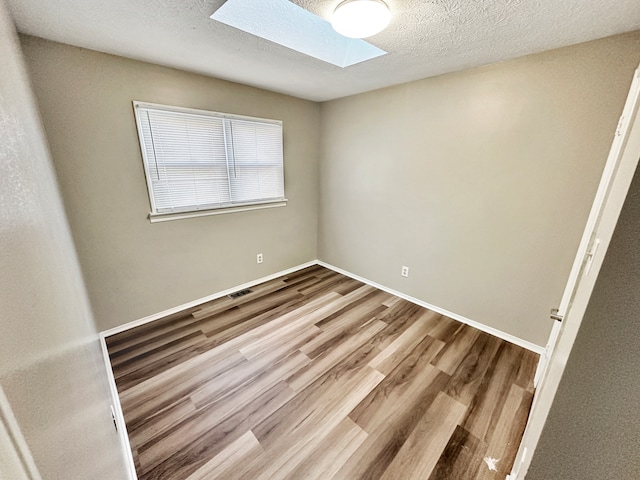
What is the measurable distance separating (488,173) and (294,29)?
1897mm

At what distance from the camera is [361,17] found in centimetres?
129

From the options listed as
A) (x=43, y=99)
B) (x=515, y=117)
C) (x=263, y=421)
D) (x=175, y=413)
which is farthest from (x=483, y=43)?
(x=175, y=413)

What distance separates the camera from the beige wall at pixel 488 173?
1.71 m

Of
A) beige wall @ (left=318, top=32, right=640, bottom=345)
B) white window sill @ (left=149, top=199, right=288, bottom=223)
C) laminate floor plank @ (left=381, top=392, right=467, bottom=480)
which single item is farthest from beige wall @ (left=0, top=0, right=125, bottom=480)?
beige wall @ (left=318, top=32, right=640, bottom=345)

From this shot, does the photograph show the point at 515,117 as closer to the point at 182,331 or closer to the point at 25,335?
the point at 25,335

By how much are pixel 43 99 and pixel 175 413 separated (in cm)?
229

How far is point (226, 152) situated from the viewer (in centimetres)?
262

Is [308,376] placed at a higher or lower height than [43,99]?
lower

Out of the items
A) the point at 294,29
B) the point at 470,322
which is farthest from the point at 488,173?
the point at 294,29

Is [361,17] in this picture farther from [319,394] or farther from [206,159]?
[319,394]

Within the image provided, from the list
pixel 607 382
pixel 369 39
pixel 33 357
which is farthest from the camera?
pixel 369 39

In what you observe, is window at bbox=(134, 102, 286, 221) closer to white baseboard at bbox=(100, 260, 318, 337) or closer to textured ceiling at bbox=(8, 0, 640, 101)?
textured ceiling at bbox=(8, 0, 640, 101)

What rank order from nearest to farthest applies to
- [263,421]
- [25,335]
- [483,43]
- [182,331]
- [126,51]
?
1. [25,335]
2. [263,421]
3. [483,43]
4. [126,51]
5. [182,331]

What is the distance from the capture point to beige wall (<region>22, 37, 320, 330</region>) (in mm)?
1788
